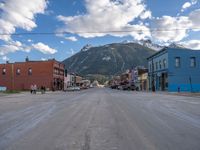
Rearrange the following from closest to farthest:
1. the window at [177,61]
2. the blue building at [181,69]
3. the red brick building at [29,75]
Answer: the blue building at [181,69]
the window at [177,61]
the red brick building at [29,75]

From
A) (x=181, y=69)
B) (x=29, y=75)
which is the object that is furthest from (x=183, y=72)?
(x=29, y=75)

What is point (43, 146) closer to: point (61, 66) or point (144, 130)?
point (144, 130)

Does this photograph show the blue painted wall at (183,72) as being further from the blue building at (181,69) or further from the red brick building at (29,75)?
the red brick building at (29,75)

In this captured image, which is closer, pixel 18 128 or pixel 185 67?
pixel 18 128

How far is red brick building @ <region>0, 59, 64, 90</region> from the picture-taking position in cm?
8812

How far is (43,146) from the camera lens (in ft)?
25.5

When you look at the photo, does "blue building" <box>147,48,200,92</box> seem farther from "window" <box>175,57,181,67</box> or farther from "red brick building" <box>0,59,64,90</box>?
"red brick building" <box>0,59,64,90</box>

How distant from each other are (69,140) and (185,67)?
60.9 meters

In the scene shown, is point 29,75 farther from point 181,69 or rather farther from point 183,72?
point 183,72

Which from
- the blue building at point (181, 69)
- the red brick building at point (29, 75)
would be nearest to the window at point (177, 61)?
the blue building at point (181, 69)

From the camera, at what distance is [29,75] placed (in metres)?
88.9

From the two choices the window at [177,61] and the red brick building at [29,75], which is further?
the red brick building at [29,75]

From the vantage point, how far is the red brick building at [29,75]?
8812cm

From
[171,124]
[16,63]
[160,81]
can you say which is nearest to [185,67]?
[160,81]
